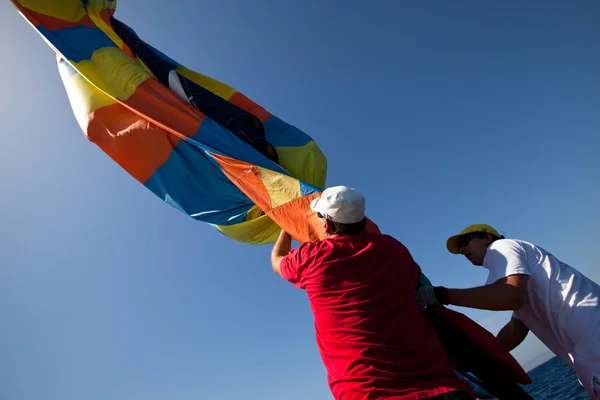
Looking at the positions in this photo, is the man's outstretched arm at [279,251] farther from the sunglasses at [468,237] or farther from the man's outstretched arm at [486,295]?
the sunglasses at [468,237]

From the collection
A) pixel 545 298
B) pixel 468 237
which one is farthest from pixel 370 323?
pixel 468 237

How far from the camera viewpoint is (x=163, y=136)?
152 inches

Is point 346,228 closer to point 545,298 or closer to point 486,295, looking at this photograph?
point 486,295

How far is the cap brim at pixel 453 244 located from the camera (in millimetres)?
2853

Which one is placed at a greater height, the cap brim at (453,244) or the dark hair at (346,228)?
the cap brim at (453,244)

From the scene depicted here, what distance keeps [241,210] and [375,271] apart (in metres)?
2.43

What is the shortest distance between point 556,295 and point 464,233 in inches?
30.0

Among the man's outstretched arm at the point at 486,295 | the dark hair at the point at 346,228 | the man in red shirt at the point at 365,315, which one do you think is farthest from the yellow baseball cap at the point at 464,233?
the dark hair at the point at 346,228

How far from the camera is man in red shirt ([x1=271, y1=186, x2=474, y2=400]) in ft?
5.19

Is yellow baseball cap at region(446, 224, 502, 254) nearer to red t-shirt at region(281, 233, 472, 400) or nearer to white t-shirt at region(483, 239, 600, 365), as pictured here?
white t-shirt at region(483, 239, 600, 365)

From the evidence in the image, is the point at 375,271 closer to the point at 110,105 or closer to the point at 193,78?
the point at 110,105

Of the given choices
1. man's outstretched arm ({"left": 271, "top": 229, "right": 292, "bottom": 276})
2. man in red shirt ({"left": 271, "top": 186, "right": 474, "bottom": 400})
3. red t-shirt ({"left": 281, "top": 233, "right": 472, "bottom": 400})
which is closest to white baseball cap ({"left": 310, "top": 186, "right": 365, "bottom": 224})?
man in red shirt ({"left": 271, "top": 186, "right": 474, "bottom": 400})

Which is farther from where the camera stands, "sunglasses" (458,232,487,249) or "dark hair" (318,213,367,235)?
"sunglasses" (458,232,487,249)

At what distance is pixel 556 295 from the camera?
2172 mm
